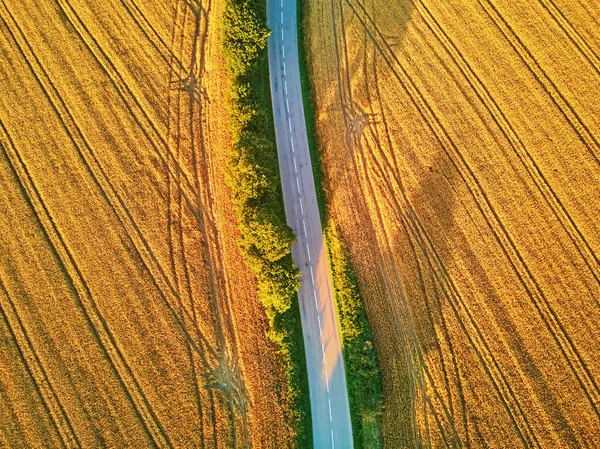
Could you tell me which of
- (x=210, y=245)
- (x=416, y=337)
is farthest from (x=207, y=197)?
(x=416, y=337)

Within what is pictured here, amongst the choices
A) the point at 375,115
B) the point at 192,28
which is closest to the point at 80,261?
the point at 192,28

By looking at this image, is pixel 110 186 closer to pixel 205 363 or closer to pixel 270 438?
pixel 205 363

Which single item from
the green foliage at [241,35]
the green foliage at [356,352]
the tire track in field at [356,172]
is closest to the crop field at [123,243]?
the green foliage at [241,35]

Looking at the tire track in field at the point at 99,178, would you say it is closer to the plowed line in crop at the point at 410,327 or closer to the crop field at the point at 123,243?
the crop field at the point at 123,243

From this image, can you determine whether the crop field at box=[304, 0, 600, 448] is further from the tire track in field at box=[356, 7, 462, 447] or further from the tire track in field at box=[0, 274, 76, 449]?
the tire track in field at box=[0, 274, 76, 449]

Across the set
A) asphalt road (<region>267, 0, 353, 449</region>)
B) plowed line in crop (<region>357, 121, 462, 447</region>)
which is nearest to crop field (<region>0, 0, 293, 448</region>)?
asphalt road (<region>267, 0, 353, 449</region>)
